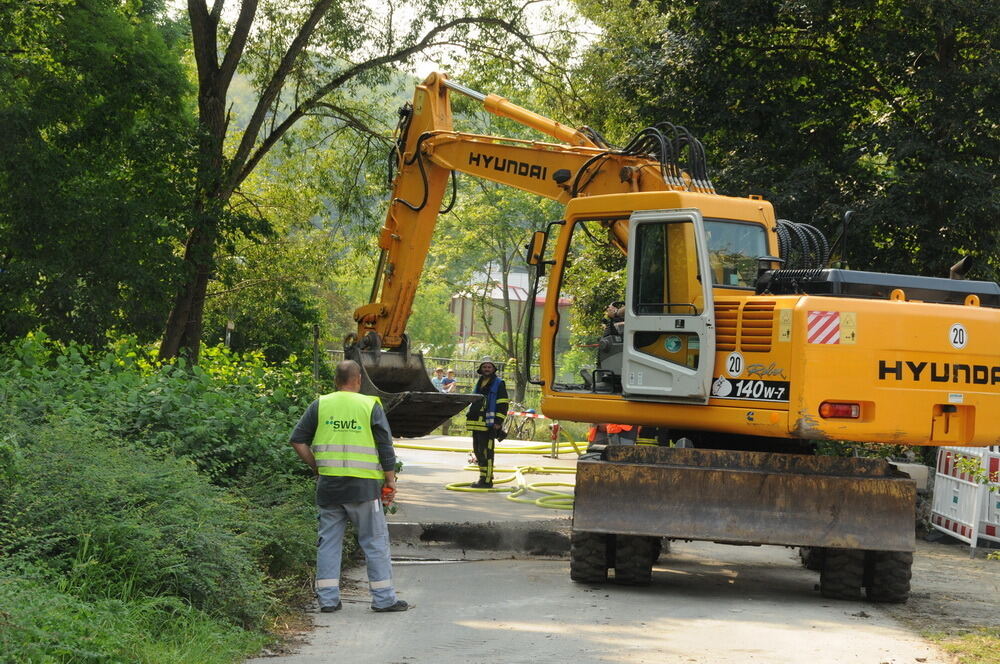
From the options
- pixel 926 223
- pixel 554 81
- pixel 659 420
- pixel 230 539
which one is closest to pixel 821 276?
pixel 659 420

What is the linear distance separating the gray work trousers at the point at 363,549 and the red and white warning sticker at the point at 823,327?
12.0 feet

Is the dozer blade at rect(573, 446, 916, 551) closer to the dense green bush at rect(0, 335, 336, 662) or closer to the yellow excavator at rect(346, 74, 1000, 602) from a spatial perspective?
the yellow excavator at rect(346, 74, 1000, 602)

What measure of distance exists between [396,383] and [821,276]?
6.88 metres

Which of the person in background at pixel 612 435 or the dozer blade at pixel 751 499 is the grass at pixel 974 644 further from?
the person in background at pixel 612 435

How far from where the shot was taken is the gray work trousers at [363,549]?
916cm

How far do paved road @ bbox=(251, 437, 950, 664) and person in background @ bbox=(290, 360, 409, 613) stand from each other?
0.30m

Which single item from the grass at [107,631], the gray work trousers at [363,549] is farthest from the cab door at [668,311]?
the grass at [107,631]

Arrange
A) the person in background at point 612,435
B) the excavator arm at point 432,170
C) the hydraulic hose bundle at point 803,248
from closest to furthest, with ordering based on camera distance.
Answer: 1. the hydraulic hose bundle at point 803,248
2. the excavator arm at point 432,170
3. the person in background at point 612,435

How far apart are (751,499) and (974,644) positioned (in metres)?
2.14

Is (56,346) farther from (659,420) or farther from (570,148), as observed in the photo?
(659,420)

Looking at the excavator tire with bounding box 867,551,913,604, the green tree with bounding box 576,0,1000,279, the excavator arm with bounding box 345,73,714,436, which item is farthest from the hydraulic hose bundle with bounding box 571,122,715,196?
the green tree with bounding box 576,0,1000,279

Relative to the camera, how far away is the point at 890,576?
34.3 feet

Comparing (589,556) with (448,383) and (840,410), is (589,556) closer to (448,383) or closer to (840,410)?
(840,410)

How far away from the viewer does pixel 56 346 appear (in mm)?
16578
